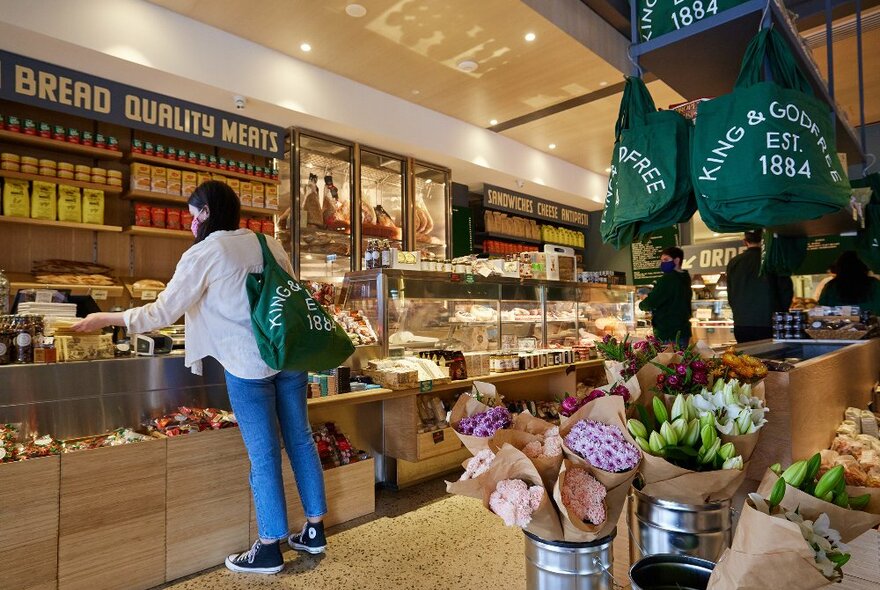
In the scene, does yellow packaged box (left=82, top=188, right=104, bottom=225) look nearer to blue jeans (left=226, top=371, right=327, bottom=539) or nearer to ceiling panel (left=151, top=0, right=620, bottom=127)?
ceiling panel (left=151, top=0, right=620, bottom=127)

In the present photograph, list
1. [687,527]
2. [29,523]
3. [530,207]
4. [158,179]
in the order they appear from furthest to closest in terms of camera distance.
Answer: [530,207] → [158,179] → [29,523] → [687,527]

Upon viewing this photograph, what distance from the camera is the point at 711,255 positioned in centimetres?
810

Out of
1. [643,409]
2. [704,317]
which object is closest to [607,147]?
[704,317]

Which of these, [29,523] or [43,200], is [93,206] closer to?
[43,200]

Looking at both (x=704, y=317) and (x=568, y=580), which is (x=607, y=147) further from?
(x=568, y=580)

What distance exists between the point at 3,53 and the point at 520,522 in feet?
14.7

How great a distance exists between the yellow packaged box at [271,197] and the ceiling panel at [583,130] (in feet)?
9.63

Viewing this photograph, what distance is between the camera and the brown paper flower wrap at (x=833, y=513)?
2.76ft

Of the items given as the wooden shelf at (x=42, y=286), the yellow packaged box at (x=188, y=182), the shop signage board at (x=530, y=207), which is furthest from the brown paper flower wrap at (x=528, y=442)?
the shop signage board at (x=530, y=207)

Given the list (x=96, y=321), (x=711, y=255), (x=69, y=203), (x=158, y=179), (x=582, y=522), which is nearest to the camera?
(x=582, y=522)

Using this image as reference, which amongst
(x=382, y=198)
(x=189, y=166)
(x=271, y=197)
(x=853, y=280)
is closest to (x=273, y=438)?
(x=189, y=166)

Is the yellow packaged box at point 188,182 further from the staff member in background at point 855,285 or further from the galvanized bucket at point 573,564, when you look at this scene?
the staff member in background at point 855,285

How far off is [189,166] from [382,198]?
2143 millimetres

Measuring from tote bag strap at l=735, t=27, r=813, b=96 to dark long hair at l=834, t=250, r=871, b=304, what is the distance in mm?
4210
